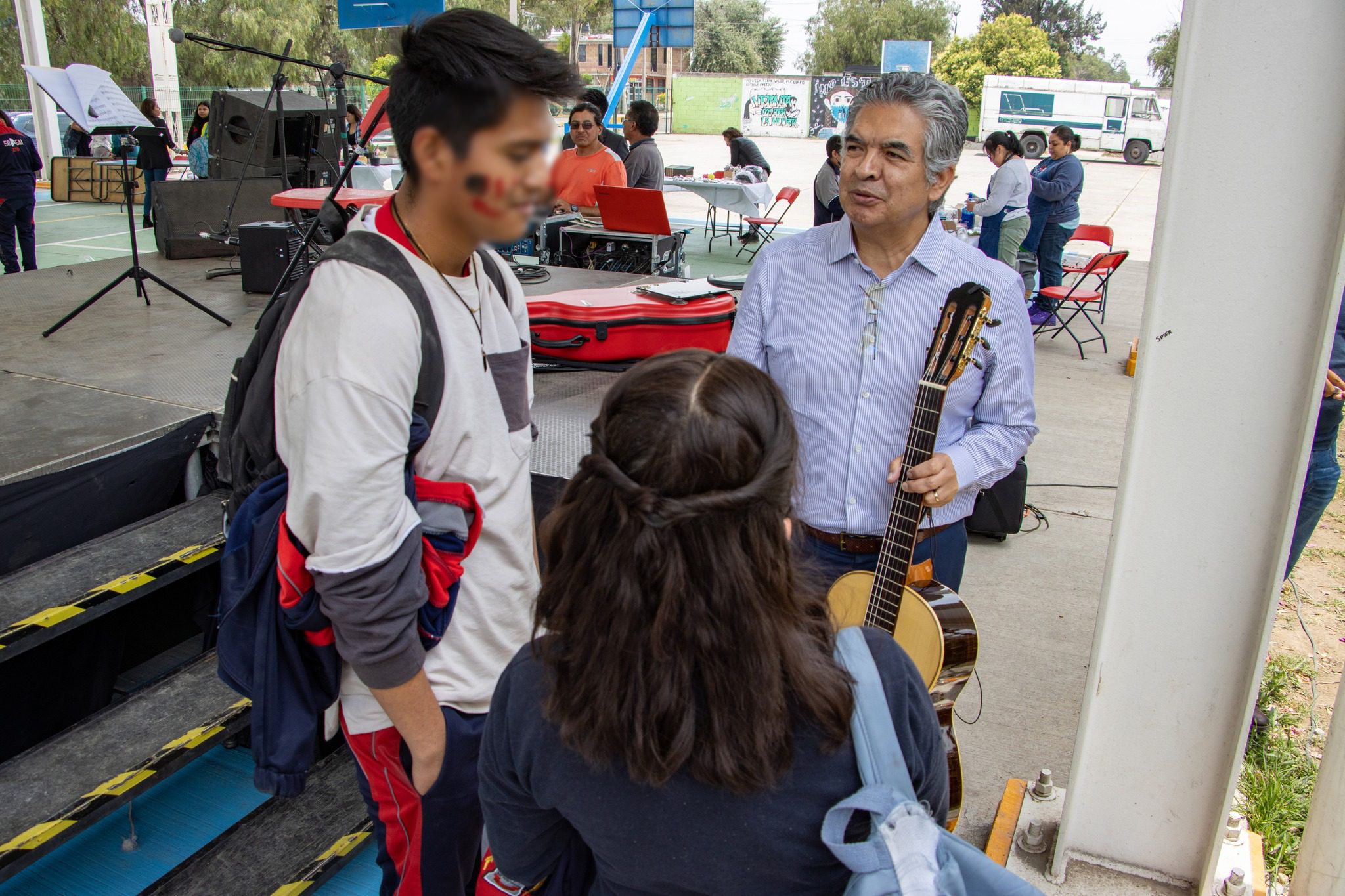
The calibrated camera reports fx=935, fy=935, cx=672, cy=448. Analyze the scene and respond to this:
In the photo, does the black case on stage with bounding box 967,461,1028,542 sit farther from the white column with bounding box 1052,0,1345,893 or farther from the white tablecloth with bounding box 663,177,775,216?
the white tablecloth with bounding box 663,177,775,216

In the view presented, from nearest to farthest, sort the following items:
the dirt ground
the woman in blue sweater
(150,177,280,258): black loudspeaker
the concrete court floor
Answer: the concrete court floor < the dirt ground < (150,177,280,258): black loudspeaker < the woman in blue sweater

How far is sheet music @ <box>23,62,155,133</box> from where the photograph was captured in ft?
17.1

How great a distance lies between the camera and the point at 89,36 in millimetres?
23516

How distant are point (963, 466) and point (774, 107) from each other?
37990 mm

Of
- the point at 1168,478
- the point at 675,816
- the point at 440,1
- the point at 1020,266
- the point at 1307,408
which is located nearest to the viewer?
the point at 675,816

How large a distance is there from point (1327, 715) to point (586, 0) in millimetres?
42315

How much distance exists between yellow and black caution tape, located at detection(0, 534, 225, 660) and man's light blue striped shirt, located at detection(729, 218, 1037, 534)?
1.71 m

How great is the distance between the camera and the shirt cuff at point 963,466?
1.90 meters

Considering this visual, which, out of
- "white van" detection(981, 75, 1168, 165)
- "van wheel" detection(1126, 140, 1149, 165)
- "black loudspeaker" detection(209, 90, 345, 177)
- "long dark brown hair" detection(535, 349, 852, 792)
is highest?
"white van" detection(981, 75, 1168, 165)

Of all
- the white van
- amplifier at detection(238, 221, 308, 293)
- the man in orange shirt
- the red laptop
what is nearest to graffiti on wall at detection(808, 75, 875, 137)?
the white van

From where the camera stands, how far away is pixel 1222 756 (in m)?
1.89

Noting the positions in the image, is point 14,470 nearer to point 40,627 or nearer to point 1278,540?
point 40,627

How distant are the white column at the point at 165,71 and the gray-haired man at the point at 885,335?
21.1 metres

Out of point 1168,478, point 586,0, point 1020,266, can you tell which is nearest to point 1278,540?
point 1168,478
